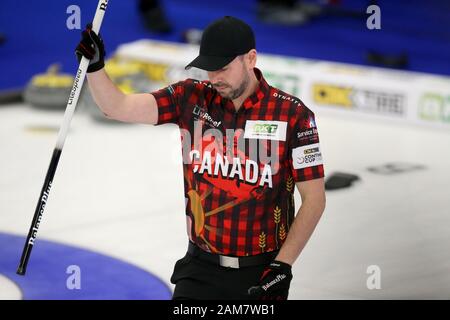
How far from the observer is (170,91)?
603cm

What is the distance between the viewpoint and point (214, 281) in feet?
19.1

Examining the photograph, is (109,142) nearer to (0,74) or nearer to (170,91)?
→ (0,74)

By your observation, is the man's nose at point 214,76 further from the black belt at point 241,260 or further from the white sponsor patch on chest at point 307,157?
the black belt at point 241,260

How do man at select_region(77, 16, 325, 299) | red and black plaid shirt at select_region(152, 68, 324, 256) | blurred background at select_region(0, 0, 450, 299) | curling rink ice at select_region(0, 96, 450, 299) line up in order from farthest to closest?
blurred background at select_region(0, 0, 450, 299), curling rink ice at select_region(0, 96, 450, 299), red and black plaid shirt at select_region(152, 68, 324, 256), man at select_region(77, 16, 325, 299)

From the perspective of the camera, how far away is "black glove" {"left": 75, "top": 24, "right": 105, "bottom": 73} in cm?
570

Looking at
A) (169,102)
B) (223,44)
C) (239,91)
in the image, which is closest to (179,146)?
(169,102)

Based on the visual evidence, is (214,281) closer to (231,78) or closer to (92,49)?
(231,78)

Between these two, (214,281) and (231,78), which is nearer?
(231,78)

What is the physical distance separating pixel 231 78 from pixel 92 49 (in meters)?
0.76

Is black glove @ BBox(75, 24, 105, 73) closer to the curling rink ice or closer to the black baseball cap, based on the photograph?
the black baseball cap

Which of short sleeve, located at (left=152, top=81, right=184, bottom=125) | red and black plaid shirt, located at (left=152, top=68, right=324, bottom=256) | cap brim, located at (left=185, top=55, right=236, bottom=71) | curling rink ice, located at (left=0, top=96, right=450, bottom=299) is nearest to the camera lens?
cap brim, located at (left=185, top=55, right=236, bottom=71)

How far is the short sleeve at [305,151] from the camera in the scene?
5.61m

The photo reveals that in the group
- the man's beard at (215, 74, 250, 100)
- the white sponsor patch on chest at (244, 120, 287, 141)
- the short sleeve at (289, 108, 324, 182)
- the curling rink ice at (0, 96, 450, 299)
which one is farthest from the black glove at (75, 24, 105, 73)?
the curling rink ice at (0, 96, 450, 299)

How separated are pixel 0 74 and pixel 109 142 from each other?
3.39 metres
